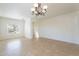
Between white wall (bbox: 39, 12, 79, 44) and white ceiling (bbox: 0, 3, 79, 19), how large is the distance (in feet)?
0.68

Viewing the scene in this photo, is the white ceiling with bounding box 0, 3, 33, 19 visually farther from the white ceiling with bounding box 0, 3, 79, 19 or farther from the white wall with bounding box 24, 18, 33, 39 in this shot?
the white wall with bounding box 24, 18, 33, 39

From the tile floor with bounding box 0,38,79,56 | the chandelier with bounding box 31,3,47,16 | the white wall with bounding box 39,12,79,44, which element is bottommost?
the tile floor with bounding box 0,38,79,56

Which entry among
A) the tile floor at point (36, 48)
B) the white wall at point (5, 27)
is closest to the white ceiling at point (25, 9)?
the white wall at point (5, 27)

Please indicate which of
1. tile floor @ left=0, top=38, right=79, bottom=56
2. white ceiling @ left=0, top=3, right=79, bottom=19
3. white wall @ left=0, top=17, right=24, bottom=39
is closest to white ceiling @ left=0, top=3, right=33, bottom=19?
white ceiling @ left=0, top=3, right=79, bottom=19

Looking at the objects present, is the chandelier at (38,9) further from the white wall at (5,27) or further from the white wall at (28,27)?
the white wall at (5,27)

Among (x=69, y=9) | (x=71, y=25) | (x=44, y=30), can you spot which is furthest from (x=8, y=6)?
(x=71, y=25)

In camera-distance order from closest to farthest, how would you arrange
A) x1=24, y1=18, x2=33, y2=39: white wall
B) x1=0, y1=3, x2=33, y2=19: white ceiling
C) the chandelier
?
the chandelier < x1=0, y1=3, x2=33, y2=19: white ceiling < x1=24, y1=18, x2=33, y2=39: white wall

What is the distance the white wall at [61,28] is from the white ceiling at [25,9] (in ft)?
0.68

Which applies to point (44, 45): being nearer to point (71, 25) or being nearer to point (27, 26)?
point (27, 26)

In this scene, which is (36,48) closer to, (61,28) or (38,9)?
(61,28)

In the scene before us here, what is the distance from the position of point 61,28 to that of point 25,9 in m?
1.20

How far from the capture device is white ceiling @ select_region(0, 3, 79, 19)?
2801 millimetres

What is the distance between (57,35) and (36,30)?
0.65 m

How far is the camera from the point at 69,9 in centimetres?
286
